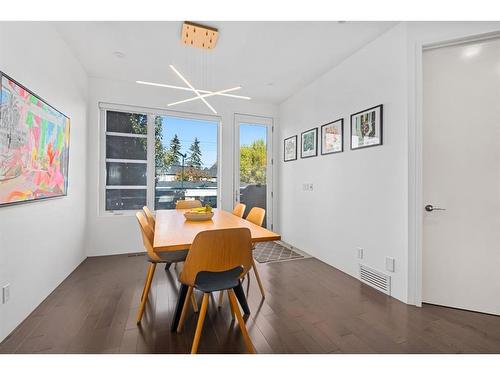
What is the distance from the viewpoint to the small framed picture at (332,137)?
A: 10.3 feet

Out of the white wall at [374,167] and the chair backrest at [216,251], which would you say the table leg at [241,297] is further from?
the white wall at [374,167]

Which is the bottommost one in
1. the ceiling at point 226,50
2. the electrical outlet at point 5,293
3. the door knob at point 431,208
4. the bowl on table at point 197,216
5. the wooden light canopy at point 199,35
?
the electrical outlet at point 5,293

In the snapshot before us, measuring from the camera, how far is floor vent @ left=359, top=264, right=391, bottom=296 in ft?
8.08

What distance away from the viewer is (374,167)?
2.64m

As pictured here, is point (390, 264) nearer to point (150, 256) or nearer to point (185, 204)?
point (150, 256)

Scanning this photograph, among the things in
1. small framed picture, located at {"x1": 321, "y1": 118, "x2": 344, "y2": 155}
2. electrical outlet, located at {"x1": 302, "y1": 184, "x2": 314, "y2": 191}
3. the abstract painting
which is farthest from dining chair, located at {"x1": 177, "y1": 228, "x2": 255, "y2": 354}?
electrical outlet, located at {"x1": 302, "y1": 184, "x2": 314, "y2": 191}

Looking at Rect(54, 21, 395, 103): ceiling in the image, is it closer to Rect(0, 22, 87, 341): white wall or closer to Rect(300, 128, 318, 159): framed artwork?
Rect(0, 22, 87, 341): white wall

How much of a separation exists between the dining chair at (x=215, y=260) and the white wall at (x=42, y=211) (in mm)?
1377

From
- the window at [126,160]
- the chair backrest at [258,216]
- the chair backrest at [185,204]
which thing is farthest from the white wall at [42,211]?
the chair backrest at [258,216]

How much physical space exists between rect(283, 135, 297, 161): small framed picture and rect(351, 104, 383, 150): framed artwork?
4.56 ft

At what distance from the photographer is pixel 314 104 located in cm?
372

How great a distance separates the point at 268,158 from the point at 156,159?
82.7 inches

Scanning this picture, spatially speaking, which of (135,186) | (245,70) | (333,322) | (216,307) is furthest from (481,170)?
(135,186)
